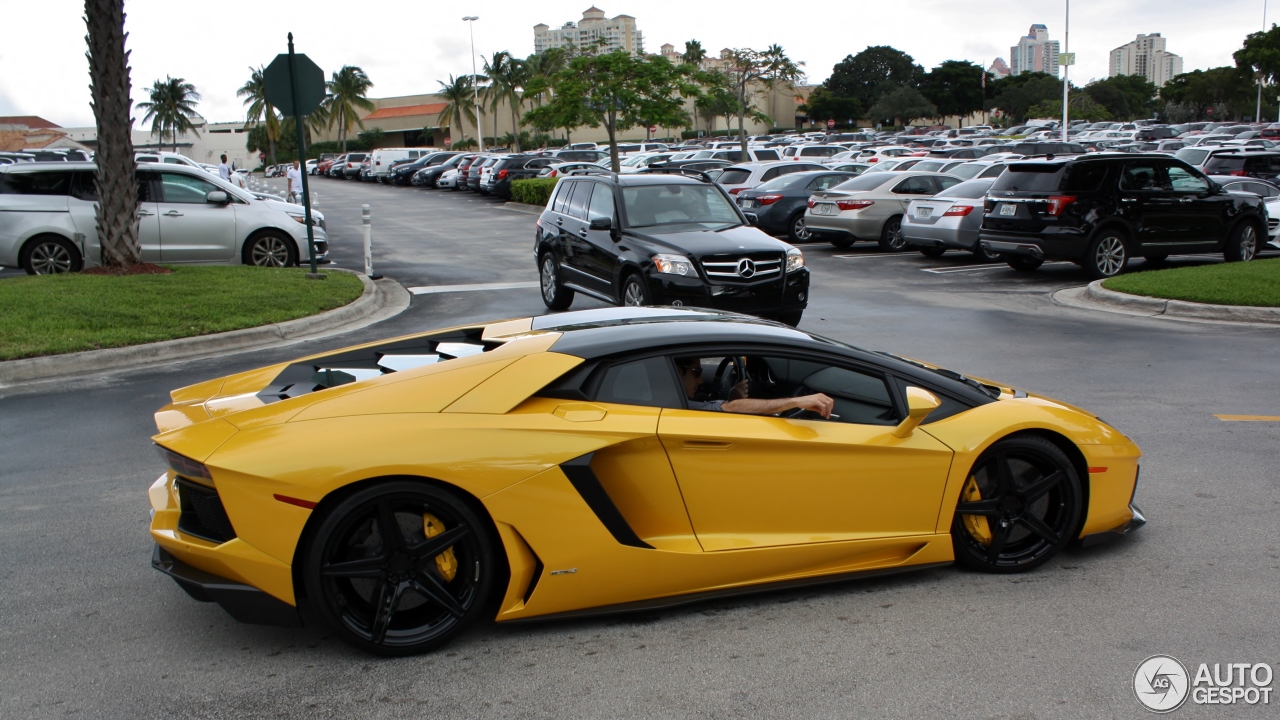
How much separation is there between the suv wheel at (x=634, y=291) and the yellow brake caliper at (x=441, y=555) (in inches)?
285

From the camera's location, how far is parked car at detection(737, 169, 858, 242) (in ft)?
71.7

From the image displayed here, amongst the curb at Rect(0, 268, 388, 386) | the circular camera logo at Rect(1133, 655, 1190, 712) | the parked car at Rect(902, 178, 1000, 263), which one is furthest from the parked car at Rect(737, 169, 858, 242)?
the circular camera logo at Rect(1133, 655, 1190, 712)

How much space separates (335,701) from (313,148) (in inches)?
4134

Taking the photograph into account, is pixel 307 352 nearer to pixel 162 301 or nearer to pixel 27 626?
pixel 162 301

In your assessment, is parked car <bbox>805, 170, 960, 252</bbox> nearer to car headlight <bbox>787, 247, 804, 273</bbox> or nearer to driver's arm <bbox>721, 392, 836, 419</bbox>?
car headlight <bbox>787, 247, 804, 273</bbox>

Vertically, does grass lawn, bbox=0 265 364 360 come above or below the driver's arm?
below

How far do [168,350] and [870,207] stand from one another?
13.3m

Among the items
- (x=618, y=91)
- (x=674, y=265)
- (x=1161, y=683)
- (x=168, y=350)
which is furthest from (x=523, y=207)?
(x=1161, y=683)

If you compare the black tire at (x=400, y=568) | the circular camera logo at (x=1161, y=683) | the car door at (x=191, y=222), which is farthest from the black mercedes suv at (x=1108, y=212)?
the black tire at (x=400, y=568)

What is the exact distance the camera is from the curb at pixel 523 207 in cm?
3311

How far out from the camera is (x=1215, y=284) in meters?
13.3

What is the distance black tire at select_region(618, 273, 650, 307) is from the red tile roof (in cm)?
9303

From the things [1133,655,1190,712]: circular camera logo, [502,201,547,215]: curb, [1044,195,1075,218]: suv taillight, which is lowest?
[1133,655,1190,712]: circular camera logo

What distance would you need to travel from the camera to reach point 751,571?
4.27m
